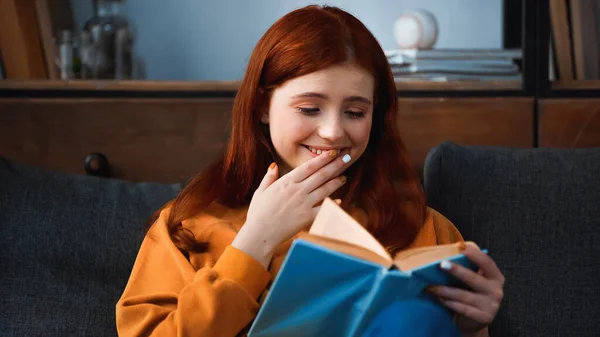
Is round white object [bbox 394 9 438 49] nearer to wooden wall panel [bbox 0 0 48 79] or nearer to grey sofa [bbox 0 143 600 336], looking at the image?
grey sofa [bbox 0 143 600 336]

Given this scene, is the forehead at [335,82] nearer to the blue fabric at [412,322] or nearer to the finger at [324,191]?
the finger at [324,191]

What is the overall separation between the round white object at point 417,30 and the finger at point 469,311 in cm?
96

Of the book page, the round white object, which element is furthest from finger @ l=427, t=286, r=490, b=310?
the round white object

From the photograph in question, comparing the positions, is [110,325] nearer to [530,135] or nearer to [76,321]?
[76,321]

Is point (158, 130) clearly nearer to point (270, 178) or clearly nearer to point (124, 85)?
point (124, 85)

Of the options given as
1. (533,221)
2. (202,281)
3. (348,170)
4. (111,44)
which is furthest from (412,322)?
(111,44)

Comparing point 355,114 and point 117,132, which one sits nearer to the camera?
point 355,114

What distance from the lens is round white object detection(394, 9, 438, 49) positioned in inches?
72.6

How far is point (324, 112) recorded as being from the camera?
46.3 inches

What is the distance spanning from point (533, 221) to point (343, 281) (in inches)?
25.4

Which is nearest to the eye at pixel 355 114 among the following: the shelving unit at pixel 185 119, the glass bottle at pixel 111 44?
the shelving unit at pixel 185 119

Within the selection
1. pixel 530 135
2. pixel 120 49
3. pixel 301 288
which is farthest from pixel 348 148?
pixel 120 49

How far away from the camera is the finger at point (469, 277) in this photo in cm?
91

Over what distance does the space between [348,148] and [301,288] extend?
1.19 feet
